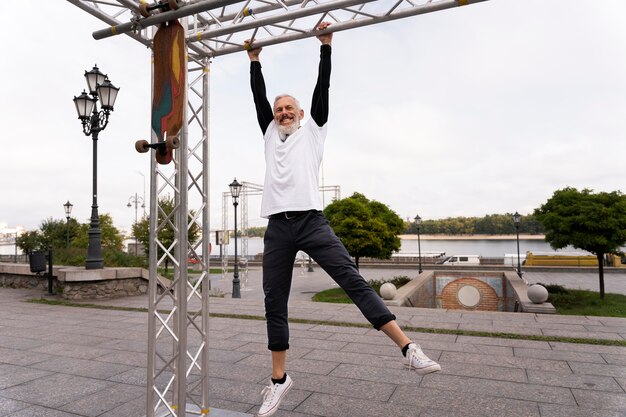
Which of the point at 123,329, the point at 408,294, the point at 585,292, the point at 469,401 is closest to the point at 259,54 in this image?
the point at 469,401

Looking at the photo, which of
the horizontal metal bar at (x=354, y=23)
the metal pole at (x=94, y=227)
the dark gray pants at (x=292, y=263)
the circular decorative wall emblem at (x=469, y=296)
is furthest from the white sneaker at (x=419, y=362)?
the circular decorative wall emblem at (x=469, y=296)

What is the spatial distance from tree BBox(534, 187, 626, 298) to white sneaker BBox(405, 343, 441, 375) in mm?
13841

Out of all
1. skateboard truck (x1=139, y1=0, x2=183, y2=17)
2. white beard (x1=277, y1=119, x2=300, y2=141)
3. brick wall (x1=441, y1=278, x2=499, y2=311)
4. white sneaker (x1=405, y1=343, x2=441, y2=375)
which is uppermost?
skateboard truck (x1=139, y1=0, x2=183, y2=17)

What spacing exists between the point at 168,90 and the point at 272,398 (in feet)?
7.18

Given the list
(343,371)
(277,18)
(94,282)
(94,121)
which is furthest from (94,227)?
(277,18)

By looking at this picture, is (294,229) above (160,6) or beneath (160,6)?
beneath

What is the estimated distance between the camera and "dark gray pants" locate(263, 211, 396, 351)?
2.59 meters

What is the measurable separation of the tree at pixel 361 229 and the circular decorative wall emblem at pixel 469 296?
344 cm

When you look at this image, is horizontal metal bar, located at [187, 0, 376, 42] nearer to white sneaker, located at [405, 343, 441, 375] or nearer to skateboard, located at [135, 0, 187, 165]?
skateboard, located at [135, 0, 187, 165]

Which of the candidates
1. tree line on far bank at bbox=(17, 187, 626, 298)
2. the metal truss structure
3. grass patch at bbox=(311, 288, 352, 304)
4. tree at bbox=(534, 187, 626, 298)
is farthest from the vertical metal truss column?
tree at bbox=(534, 187, 626, 298)

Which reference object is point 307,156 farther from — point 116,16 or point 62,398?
point 62,398

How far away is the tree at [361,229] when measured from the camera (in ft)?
58.2

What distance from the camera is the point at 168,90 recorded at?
2.64 metres

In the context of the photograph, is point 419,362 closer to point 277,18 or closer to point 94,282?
point 277,18
